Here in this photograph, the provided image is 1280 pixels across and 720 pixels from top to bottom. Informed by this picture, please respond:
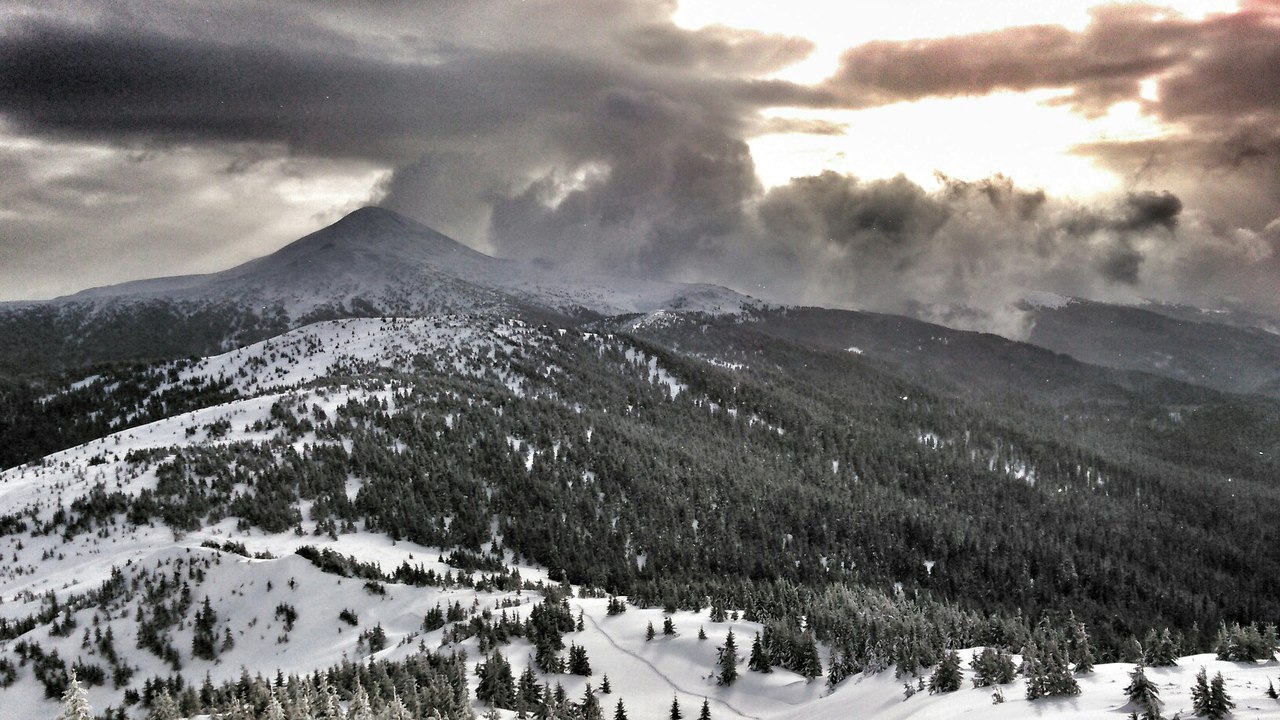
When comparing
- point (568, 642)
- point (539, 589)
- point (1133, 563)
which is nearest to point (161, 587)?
point (539, 589)

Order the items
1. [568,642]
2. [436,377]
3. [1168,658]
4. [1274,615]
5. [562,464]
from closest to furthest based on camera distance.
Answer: [1168,658] < [568,642] < [562,464] < [436,377] < [1274,615]

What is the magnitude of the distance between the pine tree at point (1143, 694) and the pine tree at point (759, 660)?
66.3ft

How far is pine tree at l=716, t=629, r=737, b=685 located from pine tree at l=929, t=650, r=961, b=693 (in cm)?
1229

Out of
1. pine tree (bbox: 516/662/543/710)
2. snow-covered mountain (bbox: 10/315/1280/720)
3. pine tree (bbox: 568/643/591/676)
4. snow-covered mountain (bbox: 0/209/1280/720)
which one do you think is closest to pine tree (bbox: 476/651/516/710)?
snow-covered mountain (bbox: 0/209/1280/720)

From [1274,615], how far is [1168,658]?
212 metres

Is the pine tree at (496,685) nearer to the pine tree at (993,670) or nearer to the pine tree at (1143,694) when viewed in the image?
the pine tree at (993,670)

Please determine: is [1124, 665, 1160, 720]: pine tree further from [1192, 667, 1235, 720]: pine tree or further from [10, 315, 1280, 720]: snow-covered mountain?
[1192, 667, 1235, 720]: pine tree

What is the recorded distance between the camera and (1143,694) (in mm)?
24031

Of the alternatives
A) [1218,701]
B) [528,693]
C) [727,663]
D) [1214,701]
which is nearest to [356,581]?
[528,693]

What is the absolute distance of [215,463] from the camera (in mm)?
89125

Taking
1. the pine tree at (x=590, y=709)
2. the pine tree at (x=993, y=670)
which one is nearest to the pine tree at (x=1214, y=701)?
the pine tree at (x=993, y=670)

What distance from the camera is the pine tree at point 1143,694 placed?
22.6 meters

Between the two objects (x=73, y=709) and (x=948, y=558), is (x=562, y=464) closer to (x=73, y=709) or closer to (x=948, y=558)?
(x=948, y=558)

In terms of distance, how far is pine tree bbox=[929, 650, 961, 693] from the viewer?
32000 mm
